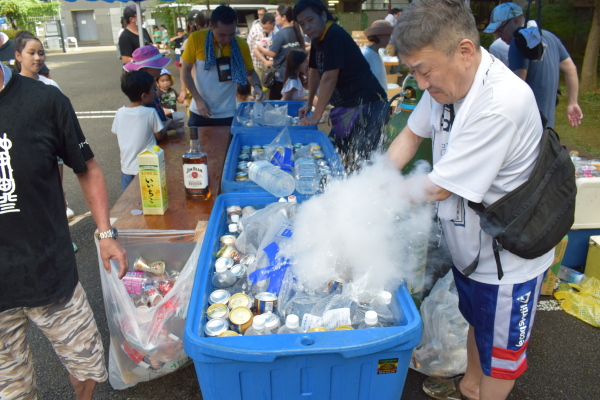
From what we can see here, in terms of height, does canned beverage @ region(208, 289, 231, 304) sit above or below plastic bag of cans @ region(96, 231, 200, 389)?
above

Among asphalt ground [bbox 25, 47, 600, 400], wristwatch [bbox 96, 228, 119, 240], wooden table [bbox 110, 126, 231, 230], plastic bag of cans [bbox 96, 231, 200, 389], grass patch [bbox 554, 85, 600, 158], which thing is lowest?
asphalt ground [bbox 25, 47, 600, 400]

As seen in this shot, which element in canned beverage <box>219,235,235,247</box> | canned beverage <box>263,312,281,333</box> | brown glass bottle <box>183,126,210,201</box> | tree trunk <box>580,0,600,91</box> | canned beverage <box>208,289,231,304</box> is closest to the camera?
canned beverage <box>263,312,281,333</box>

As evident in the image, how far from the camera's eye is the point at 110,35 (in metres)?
36.9

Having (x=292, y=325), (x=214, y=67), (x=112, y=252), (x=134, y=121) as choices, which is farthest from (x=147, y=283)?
(x=214, y=67)

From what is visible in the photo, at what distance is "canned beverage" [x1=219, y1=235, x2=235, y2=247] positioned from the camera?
2072 millimetres

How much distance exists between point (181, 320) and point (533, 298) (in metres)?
1.48

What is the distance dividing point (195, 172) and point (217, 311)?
3.64 feet

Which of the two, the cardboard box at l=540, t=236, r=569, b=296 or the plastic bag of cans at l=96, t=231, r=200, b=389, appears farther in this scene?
the cardboard box at l=540, t=236, r=569, b=296

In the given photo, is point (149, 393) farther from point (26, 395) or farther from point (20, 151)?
point (20, 151)

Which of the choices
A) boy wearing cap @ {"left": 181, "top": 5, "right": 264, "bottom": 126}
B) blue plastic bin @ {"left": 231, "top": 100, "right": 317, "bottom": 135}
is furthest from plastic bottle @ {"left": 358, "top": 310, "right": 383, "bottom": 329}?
boy wearing cap @ {"left": 181, "top": 5, "right": 264, "bottom": 126}

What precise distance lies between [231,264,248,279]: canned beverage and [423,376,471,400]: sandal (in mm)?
1181

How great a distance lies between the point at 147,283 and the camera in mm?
2168

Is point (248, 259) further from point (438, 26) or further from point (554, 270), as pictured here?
point (554, 270)

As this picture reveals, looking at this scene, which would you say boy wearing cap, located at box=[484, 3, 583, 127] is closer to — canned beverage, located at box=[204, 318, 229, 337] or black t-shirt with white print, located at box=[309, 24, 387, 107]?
black t-shirt with white print, located at box=[309, 24, 387, 107]
